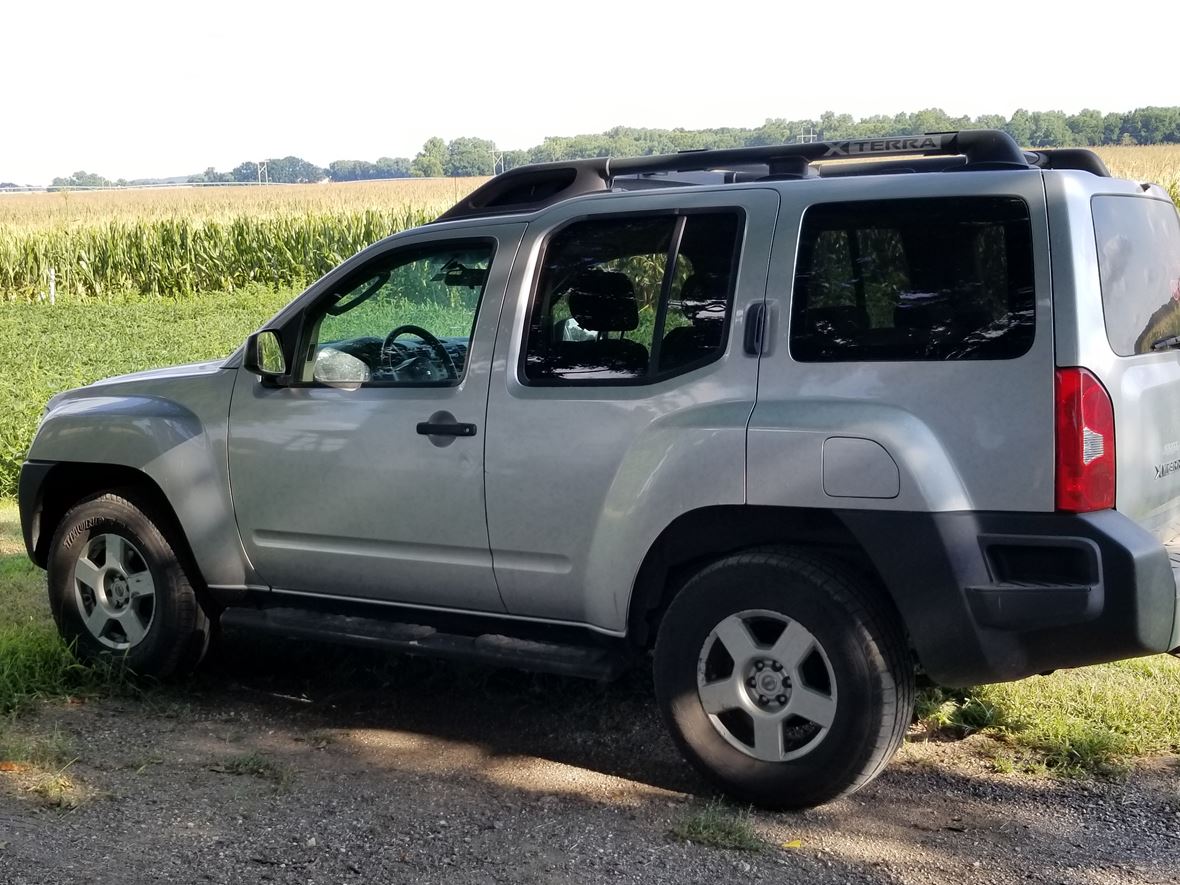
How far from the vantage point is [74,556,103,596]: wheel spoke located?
5719 mm

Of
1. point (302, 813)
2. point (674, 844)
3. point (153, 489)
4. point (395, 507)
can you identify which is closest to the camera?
point (674, 844)

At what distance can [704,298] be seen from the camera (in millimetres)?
4336

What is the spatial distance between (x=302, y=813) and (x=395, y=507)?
1129mm

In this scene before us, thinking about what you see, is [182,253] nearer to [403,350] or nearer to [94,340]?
[94,340]

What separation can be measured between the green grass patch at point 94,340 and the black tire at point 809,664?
7.10 metres

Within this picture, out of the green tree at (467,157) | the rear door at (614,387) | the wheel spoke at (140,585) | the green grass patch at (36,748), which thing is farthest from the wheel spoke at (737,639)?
the green tree at (467,157)

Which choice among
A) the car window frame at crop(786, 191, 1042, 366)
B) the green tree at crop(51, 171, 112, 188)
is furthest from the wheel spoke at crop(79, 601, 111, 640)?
the green tree at crop(51, 171, 112, 188)

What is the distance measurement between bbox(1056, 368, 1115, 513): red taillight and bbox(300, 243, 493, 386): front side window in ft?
6.74

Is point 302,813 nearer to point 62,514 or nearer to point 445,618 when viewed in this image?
point 445,618

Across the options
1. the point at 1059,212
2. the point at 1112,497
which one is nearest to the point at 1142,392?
the point at 1112,497

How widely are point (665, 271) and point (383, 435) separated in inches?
47.8

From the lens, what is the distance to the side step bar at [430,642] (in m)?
4.51

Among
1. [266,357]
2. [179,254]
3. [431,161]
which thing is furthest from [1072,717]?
[431,161]

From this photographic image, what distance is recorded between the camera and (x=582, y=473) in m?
4.46
